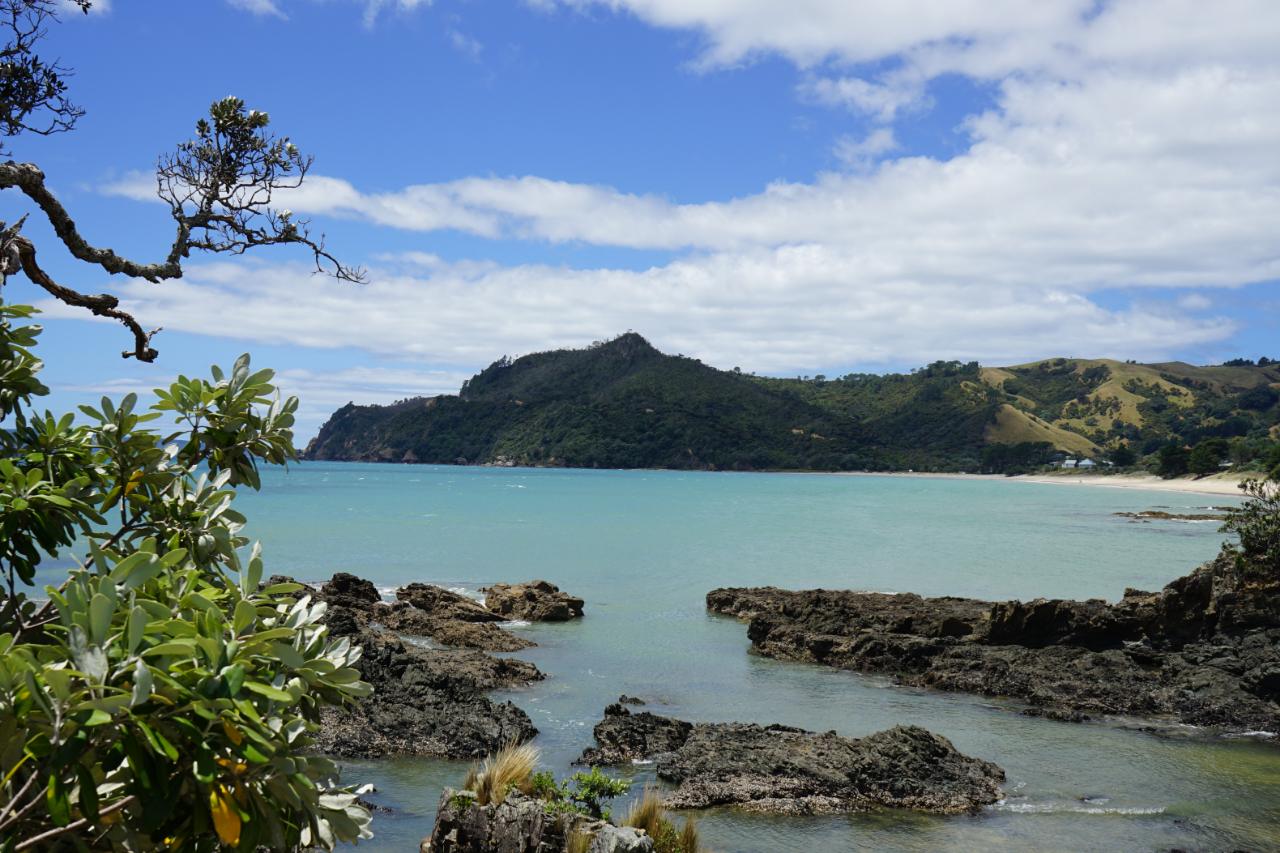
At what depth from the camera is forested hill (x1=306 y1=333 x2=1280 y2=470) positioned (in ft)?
534

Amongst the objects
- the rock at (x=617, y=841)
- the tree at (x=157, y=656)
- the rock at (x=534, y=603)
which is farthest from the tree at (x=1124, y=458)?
the tree at (x=157, y=656)

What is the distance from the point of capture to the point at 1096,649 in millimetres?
18391

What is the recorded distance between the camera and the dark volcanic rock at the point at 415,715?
12.0m

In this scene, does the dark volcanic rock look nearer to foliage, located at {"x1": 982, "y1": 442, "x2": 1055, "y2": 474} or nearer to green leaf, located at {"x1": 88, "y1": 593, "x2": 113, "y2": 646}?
green leaf, located at {"x1": 88, "y1": 593, "x2": 113, "y2": 646}

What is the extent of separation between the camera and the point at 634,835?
717 cm

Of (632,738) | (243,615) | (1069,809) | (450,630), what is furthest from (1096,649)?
(243,615)

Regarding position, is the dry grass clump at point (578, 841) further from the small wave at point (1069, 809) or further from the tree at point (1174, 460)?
the tree at point (1174, 460)

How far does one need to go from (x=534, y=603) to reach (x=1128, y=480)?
120 m

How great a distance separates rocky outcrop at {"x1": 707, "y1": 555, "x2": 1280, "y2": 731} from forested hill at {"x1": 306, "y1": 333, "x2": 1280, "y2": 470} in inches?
5624

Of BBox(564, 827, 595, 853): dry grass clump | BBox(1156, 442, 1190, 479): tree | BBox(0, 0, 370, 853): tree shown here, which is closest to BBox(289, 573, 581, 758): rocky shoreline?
BBox(564, 827, 595, 853): dry grass clump

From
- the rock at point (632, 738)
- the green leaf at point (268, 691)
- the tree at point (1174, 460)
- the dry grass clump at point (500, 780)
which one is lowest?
the rock at point (632, 738)

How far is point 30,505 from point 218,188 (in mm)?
5727

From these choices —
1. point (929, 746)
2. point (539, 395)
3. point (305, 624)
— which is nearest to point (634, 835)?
point (305, 624)

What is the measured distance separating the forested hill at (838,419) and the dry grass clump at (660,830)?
156 meters
